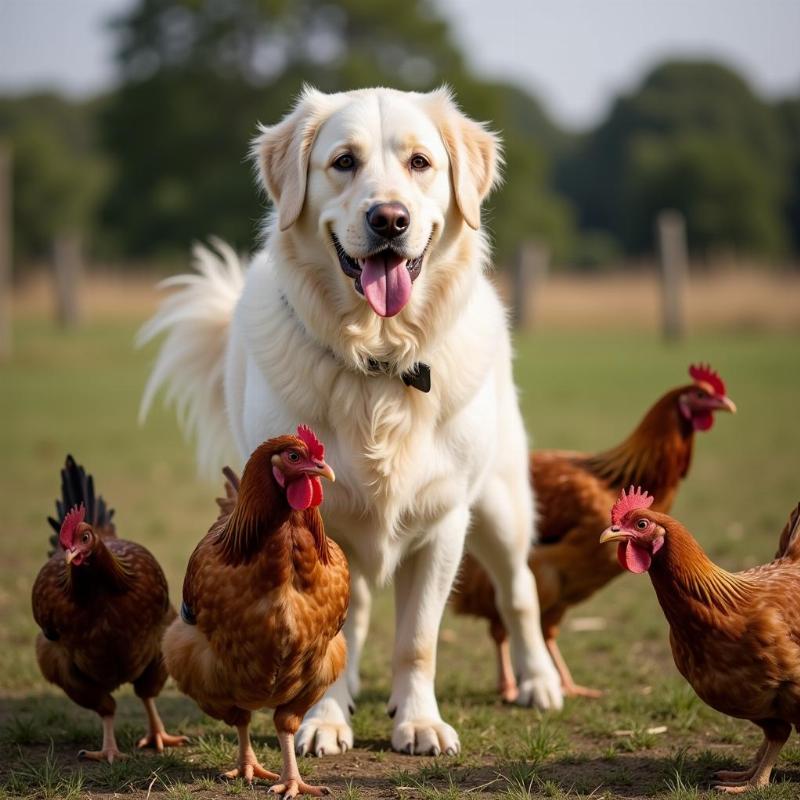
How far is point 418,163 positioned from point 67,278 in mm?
24564

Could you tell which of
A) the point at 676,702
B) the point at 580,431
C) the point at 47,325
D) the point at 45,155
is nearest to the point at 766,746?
the point at 676,702

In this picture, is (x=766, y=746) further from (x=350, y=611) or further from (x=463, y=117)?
(x=463, y=117)

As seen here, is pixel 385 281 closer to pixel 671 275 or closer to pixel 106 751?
pixel 106 751

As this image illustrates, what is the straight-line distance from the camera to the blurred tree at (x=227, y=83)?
43938 millimetres

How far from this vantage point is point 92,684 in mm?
4090

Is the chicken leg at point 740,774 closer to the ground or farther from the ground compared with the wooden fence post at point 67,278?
closer to the ground

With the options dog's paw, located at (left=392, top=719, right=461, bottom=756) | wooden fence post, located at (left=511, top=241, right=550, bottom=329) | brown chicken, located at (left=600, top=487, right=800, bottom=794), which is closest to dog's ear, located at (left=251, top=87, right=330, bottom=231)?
brown chicken, located at (left=600, top=487, right=800, bottom=794)

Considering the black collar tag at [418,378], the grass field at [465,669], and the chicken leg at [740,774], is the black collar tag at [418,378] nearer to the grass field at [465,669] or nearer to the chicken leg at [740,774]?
the grass field at [465,669]

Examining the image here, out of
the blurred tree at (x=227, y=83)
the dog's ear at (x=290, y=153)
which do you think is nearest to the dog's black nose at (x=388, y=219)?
the dog's ear at (x=290, y=153)

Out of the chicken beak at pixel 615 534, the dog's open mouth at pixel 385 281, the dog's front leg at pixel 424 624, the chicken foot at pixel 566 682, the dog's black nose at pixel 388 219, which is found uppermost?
the dog's black nose at pixel 388 219

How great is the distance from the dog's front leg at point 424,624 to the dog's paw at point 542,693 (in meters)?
0.70

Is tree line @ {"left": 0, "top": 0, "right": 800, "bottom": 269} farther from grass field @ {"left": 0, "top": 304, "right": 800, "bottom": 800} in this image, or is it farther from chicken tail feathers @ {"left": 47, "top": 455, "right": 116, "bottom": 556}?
chicken tail feathers @ {"left": 47, "top": 455, "right": 116, "bottom": 556}

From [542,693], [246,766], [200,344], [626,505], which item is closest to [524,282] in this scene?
[200,344]

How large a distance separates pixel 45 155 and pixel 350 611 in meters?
54.2
